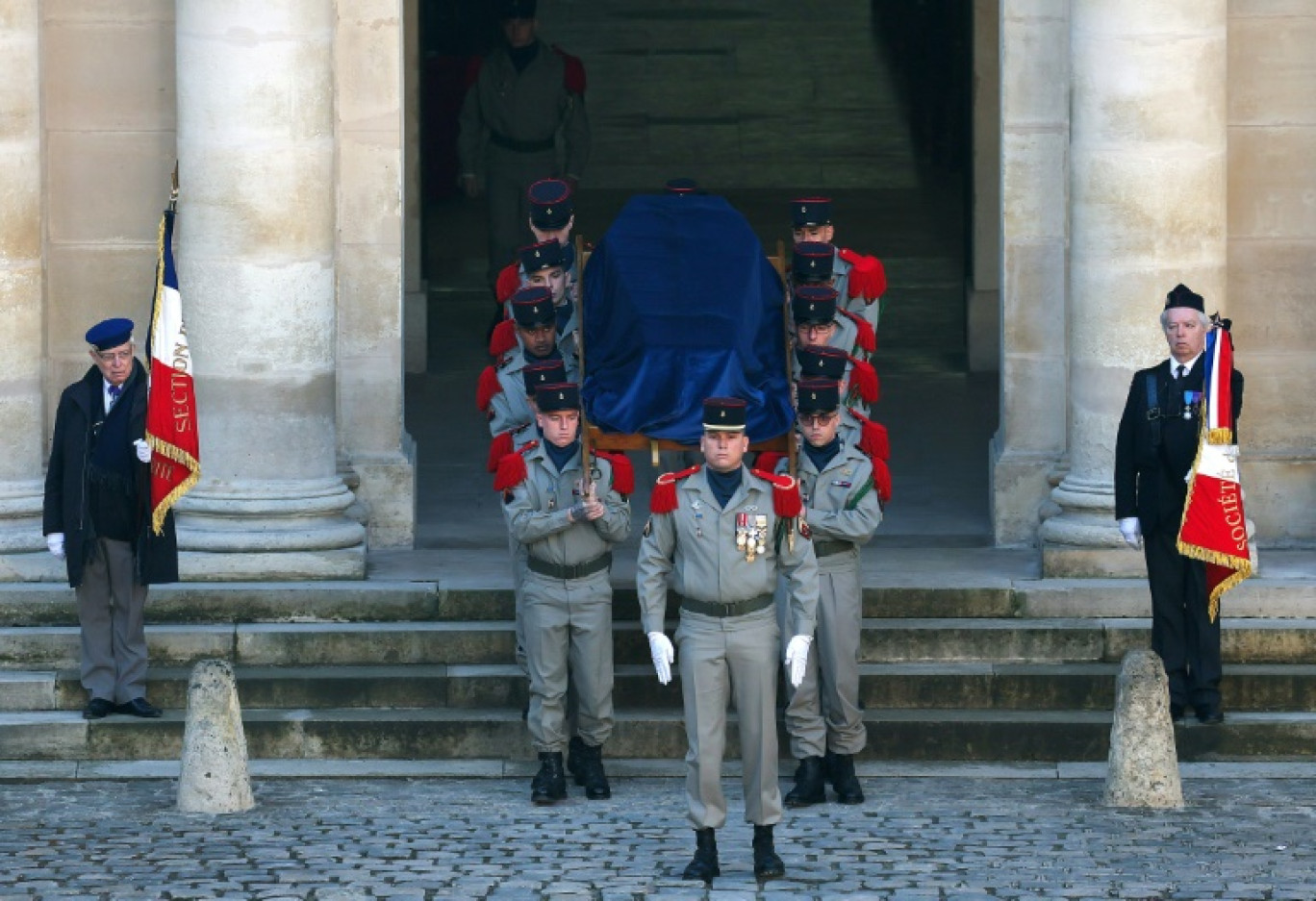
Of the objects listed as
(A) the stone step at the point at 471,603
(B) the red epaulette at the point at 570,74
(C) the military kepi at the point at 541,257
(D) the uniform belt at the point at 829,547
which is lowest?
(A) the stone step at the point at 471,603

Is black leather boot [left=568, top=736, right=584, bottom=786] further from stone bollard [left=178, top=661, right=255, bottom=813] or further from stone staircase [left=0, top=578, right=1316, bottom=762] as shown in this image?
stone bollard [left=178, top=661, right=255, bottom=813]

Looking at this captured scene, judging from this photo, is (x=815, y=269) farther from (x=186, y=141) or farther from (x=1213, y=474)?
(x=186, y=141)

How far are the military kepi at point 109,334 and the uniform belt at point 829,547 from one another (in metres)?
3.33

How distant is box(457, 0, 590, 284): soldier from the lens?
20391mm

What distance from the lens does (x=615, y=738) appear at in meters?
14.7

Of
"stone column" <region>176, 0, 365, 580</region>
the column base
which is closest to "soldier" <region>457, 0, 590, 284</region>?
"stone column" <region>176, 0, 365, 580</region>

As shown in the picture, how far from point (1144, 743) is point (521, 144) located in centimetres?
809

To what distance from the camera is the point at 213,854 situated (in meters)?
13.1

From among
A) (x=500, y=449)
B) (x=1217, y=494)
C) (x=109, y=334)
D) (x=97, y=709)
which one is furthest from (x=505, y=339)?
(x=1217, y=494)

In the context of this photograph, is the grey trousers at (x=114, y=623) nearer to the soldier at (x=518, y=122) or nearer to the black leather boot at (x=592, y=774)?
the black leather boot at (x=592, y=774)

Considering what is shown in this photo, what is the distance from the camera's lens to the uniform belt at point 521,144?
20.5 metres

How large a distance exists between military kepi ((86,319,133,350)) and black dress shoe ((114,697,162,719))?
63.6 inches

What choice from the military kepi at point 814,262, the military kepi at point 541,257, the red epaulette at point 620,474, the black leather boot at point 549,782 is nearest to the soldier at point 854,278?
the military kepi at point 814,262

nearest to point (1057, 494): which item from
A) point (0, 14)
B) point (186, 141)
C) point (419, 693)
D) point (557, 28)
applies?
point (419, 693)
